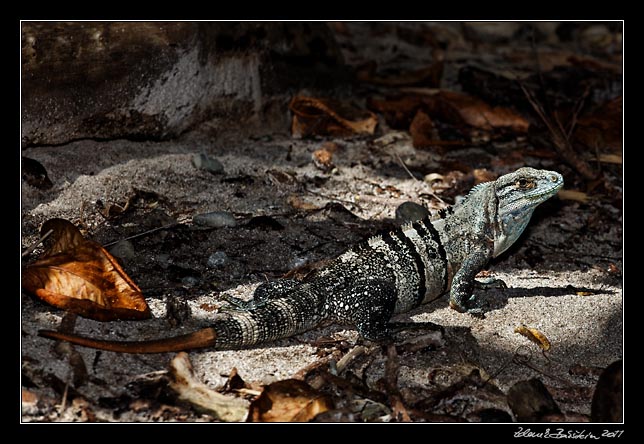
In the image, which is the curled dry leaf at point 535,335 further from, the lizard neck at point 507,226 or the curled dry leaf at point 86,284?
the curled dry leaf at point 86,284

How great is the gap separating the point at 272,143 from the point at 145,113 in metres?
1.15

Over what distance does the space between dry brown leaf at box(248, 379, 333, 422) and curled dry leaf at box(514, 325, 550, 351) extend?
1400 mm

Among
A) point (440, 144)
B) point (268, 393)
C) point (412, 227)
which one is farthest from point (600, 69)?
point (268, 393)

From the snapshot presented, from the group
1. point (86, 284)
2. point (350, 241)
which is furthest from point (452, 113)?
point (86, 284)

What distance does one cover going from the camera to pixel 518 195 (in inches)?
188

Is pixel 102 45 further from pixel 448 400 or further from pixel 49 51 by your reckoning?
pixel 448 400

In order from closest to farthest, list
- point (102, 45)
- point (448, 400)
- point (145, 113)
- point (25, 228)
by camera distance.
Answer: point (448, 400) < point (25, 228) < point (102, 45) < point (145, 113)

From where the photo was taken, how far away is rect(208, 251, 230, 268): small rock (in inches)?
187

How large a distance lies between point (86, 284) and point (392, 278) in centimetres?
166

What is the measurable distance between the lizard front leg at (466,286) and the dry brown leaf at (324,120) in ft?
8.27

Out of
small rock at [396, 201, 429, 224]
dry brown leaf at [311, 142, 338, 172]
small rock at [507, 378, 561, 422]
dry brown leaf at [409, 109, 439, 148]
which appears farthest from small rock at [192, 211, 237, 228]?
dry brown leaf at [409, 109, 439, 148]

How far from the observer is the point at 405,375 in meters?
3.95

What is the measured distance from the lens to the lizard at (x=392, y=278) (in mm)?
3988

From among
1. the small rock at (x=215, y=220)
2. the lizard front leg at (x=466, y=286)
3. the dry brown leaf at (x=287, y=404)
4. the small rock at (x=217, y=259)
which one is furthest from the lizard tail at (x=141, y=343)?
the lizard front leg at (x=466, y=286)
